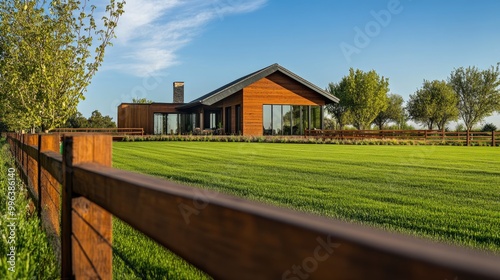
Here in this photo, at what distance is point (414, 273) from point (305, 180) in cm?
733

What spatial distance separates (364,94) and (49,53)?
171 ft

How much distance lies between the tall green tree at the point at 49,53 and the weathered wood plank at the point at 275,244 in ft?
33.1

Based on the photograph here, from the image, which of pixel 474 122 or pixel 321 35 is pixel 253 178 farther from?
pixel 474 122

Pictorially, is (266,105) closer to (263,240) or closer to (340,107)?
(263,240)

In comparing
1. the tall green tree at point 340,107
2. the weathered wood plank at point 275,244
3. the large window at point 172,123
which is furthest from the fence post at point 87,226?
the tall green tree at point 340,107

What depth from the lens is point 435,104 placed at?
2373 inches

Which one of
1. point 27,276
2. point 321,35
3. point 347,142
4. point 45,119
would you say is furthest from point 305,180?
point 347,142

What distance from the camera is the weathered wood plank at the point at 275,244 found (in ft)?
1.85

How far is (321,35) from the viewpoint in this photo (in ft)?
57.7

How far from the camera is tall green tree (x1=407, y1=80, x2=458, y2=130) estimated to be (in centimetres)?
5950

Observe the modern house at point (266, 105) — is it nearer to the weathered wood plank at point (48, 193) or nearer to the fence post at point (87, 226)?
the weathered wood plank at point (48, 193)

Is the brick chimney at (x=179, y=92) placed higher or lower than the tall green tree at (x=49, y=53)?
higher

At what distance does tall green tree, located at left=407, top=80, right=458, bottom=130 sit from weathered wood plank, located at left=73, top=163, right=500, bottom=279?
212 ft

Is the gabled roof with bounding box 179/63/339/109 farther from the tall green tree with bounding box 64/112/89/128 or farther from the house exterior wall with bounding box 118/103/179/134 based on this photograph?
the tall green tree with bounding box 64/112/89/128
